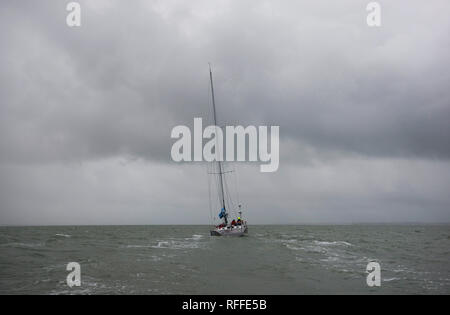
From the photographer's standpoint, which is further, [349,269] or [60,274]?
[349,269]

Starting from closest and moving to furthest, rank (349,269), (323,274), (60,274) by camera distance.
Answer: (60,274)
(323,274)
(349,269)

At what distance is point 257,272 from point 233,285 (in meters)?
4.74

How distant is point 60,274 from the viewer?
20109 mm

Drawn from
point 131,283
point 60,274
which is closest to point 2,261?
point 60,274
